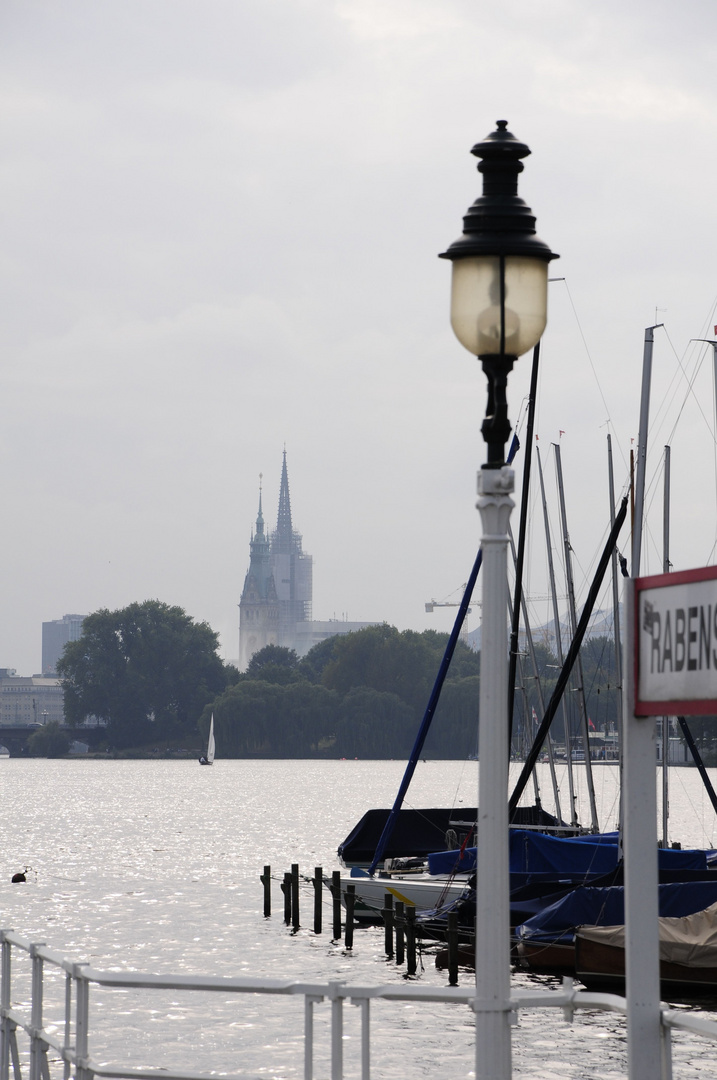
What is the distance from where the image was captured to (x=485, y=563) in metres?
7.91

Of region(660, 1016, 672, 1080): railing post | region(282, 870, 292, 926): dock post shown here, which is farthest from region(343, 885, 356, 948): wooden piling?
region(660, 1016, 672, 1080): railing post

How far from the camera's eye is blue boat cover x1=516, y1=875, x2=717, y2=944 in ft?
101

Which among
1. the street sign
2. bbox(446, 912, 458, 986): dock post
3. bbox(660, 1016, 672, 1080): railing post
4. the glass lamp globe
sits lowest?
bbox(446, 912, 458, 986): dock post

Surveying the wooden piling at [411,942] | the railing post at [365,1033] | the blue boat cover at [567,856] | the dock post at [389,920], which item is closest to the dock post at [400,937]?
the dock post at [389,920]

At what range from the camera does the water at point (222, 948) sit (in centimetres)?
2753

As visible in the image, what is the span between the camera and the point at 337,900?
4141 centimetres

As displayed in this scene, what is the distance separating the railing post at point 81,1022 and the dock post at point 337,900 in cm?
3086

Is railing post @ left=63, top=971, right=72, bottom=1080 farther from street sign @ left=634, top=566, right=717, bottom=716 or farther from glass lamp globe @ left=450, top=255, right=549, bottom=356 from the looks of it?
glass lamp globe @ left=450, top=255, right=549, bottom=356

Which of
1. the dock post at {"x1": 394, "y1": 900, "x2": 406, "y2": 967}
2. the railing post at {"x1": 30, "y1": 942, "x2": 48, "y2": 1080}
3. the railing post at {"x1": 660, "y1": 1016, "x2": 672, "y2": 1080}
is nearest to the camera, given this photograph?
the railing post at {"x1": 660, "y1": 1016, "x2": 672, "y2": 1080}

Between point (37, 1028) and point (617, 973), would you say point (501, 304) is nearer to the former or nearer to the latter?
point (37, 1028)

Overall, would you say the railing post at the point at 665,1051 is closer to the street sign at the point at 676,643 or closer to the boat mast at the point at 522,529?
the street sign at the point at 676,643

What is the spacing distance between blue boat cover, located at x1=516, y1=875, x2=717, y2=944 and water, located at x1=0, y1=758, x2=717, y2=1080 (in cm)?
158

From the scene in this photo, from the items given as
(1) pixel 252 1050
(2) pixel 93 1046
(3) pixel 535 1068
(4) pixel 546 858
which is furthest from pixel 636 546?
(2) pixel 93 1046

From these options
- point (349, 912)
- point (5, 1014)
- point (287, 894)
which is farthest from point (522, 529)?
point (5, 1014)
